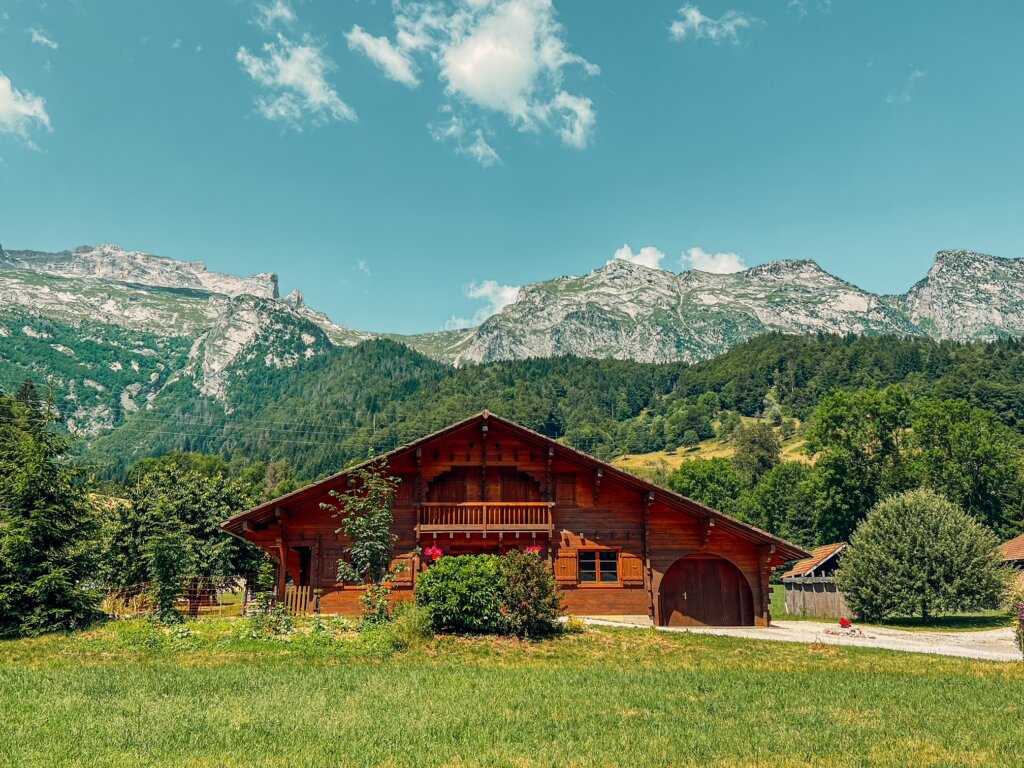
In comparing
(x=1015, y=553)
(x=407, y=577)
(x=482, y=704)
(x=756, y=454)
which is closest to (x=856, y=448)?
(x=1015, y=553)

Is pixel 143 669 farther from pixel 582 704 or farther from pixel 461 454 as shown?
pixel 461 454

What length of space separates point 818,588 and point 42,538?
44777mm

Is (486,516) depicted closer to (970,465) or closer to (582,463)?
(582,463)

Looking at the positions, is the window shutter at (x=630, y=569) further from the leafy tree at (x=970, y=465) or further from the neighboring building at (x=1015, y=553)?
the leafy tree at (x=970, y=465)

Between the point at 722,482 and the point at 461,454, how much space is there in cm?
9403

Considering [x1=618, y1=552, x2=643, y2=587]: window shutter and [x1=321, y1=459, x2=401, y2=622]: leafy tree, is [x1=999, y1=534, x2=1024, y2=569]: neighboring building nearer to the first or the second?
[x1=618, y1=552, x2=643, y2=587]: window shutter

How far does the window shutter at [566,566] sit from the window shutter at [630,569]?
191 centimetres

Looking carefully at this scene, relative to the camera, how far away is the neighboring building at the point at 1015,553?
50.9 meters

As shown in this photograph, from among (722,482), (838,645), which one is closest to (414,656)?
(838,645)

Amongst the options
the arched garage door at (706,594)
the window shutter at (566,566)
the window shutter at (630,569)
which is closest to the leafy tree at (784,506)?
the arched garage door at (706,594)

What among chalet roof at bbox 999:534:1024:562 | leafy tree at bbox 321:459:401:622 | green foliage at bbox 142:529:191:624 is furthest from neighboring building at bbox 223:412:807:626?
chalet roof at bbox 999:534:1024:562

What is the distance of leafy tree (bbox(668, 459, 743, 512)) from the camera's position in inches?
Result: 4537

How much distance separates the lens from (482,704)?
1395 cm

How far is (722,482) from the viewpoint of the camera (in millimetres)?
117438
